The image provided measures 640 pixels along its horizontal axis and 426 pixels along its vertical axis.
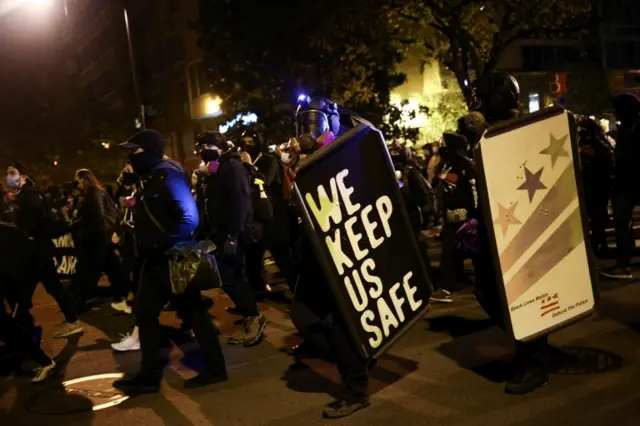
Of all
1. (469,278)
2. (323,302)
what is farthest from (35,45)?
(323,302)

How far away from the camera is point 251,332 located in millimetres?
6449

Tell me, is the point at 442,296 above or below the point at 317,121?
below

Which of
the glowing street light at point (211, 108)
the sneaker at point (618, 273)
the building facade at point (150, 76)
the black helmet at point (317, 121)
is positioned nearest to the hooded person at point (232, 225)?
the black helmet at point (317, 121)

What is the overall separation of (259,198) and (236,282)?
4.12 ft

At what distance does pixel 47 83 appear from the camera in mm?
32031

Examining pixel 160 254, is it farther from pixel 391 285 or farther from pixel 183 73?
pixel 183 73

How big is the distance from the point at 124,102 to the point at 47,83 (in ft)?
34.7

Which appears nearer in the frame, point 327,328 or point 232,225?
point 327,328

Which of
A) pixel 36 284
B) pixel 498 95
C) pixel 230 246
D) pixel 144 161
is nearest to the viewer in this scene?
pixel 498 95

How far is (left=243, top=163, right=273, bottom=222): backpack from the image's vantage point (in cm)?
741

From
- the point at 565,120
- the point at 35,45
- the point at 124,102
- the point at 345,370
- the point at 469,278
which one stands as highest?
the point at 35,45

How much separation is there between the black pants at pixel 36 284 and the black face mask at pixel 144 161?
176 cm

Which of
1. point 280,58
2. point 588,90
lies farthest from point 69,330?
point 588,90

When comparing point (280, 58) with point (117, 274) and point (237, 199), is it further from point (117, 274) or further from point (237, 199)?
point (237, 199)
